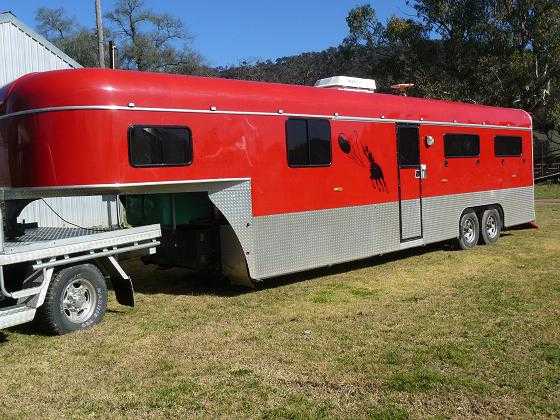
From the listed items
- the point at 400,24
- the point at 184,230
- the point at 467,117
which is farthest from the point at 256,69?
the point at 184,230

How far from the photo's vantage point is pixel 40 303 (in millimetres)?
6082

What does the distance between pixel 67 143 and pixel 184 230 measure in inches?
82.3

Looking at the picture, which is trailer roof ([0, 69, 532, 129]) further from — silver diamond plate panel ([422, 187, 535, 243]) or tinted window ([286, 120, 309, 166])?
silver diamond plate panel ([422, 187, 535, 243])

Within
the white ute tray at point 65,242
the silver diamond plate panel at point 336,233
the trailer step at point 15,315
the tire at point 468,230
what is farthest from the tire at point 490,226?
the trailer step at point 15,315

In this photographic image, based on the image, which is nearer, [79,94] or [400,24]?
[79,94]

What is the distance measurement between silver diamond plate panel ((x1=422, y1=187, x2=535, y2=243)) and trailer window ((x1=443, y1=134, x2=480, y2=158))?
748mm

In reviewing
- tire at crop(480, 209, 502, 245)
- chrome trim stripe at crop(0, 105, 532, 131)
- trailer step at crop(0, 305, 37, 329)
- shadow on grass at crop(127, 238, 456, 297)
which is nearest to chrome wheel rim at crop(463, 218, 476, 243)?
tire at crop(480, 209, 502, 245)

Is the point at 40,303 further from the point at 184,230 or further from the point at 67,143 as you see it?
the point at 184,230

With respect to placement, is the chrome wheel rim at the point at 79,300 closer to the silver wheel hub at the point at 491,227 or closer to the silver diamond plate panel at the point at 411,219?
the silver diamond plate panel at the point at 411,219

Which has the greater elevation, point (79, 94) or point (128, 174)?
point (79, 94)

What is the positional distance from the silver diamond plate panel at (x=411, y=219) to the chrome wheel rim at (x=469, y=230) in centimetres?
167

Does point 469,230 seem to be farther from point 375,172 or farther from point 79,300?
point 79,300

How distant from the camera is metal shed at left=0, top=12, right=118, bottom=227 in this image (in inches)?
543

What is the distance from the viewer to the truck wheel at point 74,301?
629cm
